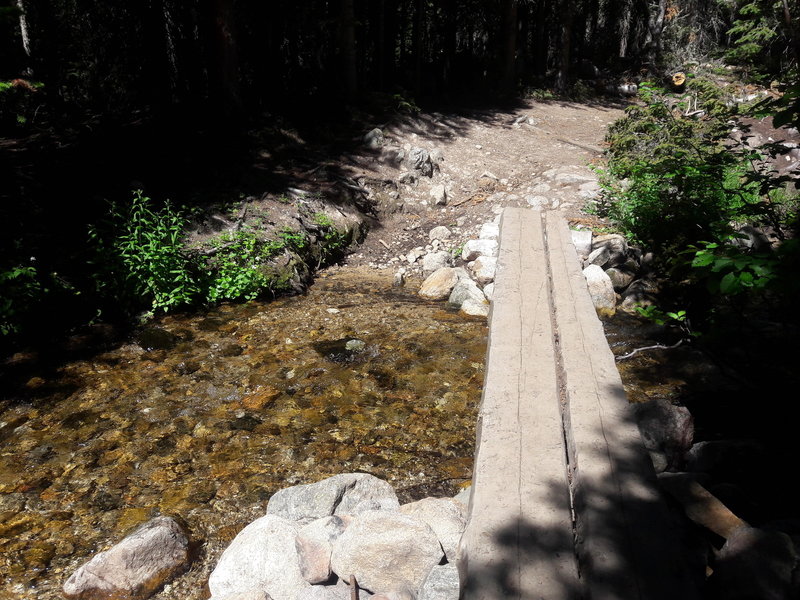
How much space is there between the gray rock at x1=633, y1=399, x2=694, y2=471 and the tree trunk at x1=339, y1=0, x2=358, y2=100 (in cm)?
1195

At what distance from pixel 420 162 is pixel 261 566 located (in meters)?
9.42

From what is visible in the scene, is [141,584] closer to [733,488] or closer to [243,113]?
[733,488]

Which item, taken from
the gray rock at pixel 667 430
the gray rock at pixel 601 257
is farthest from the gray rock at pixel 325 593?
the gray rock at pixel 601 257

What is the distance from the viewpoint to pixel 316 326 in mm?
6426

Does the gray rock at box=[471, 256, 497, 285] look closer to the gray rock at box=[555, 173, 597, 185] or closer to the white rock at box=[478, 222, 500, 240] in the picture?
the white rock at box=[478, 222, 500, 240]

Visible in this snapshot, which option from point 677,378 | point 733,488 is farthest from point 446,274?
point 733,488

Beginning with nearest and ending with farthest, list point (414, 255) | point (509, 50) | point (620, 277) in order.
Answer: point (620, 277), point (414, 255), point (509, 50)

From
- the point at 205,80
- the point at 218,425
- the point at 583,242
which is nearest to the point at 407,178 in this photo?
the point at 583,242

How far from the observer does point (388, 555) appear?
2807mm

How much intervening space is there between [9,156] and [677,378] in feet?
35.6

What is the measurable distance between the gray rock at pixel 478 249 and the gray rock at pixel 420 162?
3.58 metres

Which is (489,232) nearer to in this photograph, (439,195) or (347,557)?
(439,195)

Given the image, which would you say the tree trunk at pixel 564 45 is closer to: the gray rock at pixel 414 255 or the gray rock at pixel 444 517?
the gray rock at pixel 414 255

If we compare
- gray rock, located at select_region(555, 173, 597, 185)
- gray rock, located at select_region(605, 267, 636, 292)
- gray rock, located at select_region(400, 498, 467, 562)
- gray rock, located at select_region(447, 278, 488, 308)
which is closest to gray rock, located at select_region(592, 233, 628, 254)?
gray rock, located at select_region(605, 267, 636, 292)
